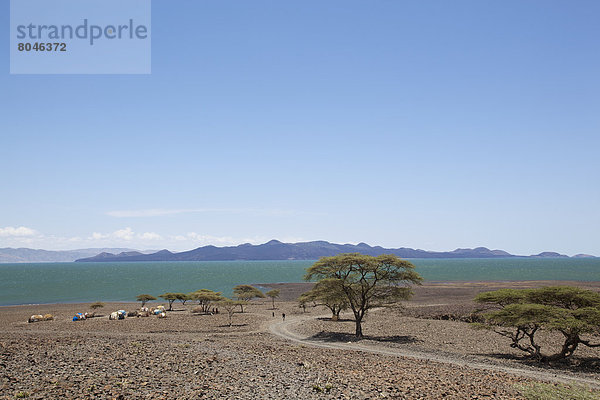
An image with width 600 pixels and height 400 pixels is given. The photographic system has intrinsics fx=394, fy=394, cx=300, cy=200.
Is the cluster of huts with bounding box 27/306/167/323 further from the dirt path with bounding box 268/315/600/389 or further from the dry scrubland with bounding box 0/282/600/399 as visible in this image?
the dry scrubland with bounding box 0/282/600/399

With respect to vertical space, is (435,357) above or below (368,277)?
below

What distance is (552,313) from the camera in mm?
26672

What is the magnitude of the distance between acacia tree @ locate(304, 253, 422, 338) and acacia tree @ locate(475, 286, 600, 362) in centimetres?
838

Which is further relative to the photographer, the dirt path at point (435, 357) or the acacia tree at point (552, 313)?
the acacia tree at point (552, 313)

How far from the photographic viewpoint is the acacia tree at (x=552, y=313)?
25531 millimetres

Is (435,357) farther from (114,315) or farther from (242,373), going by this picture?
(114,315)

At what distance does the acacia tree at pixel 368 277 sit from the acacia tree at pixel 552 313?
838 centimetres

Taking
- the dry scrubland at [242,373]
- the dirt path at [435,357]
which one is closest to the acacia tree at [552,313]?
the dry scrubland at [242,373]

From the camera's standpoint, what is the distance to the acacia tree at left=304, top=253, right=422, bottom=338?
1538 inches

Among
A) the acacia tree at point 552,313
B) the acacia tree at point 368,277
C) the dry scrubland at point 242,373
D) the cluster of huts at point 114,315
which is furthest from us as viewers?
the cluster of huts at point 114,315

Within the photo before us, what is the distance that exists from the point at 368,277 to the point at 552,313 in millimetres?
17532

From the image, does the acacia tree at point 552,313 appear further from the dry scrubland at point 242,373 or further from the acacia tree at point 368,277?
the acacia tree at point 368,277

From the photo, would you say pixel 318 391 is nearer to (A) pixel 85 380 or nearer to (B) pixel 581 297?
(A) pixel 85 380

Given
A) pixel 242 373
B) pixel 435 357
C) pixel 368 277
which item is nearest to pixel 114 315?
pixel 368 277
